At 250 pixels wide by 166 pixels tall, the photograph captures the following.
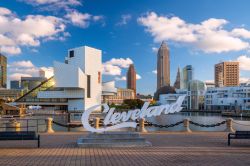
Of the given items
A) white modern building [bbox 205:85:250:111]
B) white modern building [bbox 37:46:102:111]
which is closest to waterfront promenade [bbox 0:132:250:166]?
white modern building [bbox 37:46:102:111]

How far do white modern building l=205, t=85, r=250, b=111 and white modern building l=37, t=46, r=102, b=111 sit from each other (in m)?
50.8

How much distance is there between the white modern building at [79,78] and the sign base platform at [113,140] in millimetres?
86381

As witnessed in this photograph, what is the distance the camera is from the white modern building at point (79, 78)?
333ft

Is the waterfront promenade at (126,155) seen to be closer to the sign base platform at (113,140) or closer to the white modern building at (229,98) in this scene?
the sign base platform at (113,140)

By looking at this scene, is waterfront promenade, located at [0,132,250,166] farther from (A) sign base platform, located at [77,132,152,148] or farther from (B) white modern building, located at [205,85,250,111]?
(B) white modern building, located at [205,85,250,111]

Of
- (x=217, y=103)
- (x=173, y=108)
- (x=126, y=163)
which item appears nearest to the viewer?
(x=126, y=163)

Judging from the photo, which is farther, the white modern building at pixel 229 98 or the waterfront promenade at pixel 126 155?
the white modern building at pixel 229 98

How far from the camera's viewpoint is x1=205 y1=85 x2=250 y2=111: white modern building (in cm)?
11838

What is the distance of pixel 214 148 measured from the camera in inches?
559

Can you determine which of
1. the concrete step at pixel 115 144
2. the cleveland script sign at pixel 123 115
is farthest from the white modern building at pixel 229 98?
the concrete step at pixel 115 144

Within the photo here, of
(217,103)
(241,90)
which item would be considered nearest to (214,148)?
(241,90)

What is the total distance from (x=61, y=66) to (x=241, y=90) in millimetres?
68930

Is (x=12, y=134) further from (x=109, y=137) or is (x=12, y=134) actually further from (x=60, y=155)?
(x=109, y=137)

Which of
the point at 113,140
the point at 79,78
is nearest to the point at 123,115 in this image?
the point at 113,140
